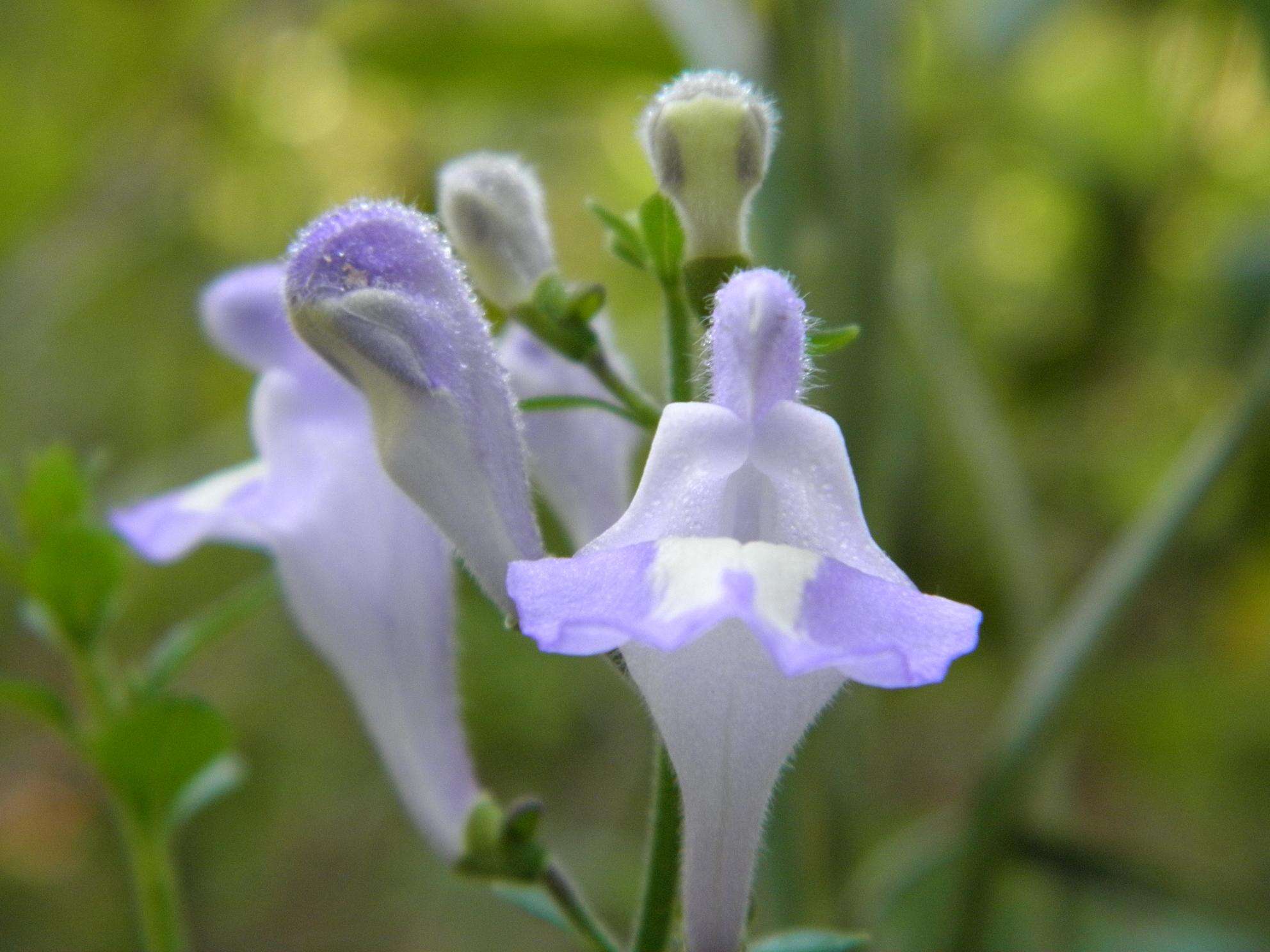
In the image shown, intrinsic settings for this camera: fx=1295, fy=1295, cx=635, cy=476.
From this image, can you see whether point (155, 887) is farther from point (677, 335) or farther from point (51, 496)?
point (677, 335)

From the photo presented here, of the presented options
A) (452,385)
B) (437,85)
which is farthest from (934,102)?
(452,385)

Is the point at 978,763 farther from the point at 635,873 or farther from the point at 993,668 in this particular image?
the point at 993,668

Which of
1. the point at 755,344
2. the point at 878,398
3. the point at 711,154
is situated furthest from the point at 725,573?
the point at 878,398

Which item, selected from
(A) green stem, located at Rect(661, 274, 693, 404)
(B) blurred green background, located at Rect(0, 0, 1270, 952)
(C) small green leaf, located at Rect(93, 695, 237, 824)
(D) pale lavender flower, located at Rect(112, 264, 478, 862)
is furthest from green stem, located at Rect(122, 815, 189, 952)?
(B) blurred green background, located at Rect(0, 0, 1270, 952)

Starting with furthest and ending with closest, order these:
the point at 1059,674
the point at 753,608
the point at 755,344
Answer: the point at 1059,674 → the point at 755,344 → the point at 753,608

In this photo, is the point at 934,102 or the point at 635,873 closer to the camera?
the point at 635,873

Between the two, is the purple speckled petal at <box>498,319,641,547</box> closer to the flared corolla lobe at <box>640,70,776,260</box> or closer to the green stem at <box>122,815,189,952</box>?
the flared corolla lobe at <box>640,70,776,260</box>
